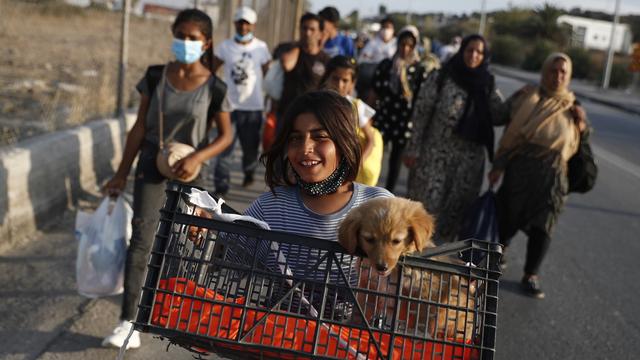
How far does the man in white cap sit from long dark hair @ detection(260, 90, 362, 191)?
540 cm

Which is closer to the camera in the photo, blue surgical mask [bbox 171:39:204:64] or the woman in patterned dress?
blue surgical mask [bbox 171:39:204:64]

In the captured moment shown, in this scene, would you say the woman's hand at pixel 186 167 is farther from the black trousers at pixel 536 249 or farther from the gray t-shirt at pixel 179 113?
the black trousers at pixel 536 249

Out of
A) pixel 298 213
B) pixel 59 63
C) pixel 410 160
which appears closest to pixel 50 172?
pixel 410 160

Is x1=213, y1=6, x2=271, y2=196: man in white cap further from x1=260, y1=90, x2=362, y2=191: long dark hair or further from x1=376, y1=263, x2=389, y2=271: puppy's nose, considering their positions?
x1=376, y1=263, x2=389, y2=271: puppy's nose

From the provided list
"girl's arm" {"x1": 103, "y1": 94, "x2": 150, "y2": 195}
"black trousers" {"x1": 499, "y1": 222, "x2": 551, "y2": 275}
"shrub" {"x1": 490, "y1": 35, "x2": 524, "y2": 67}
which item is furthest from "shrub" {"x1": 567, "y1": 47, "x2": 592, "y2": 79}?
"girl's arm" {"x1": 103, "y1": 94, "x2": 150, "y2": 195}

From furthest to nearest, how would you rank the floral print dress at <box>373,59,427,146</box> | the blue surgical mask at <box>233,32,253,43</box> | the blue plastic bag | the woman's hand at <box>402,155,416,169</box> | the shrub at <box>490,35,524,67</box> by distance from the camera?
the shrub at <box>490,35,524,67</box> < the blue surgical mask at <box>233,32,253,43</box> < the floral print dress at <box>373,59,427,146</box> < the woman's hand at <box>402,155,416,169</box> < the blue plastic bag

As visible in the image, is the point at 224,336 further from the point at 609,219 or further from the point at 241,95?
the point at 609,219

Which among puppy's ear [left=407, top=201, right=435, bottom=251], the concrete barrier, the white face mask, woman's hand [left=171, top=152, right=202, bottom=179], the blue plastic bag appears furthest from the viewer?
the white face mask

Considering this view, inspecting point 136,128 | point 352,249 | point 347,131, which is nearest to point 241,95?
point 136,128

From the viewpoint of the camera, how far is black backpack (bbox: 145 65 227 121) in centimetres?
436

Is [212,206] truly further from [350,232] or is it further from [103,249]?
[103,249]

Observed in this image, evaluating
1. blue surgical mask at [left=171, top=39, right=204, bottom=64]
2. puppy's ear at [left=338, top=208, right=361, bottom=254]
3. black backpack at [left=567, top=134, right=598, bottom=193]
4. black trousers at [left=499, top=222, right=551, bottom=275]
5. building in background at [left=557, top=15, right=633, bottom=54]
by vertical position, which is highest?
building in background at [left=557, top=15, right=633, bottom=54]

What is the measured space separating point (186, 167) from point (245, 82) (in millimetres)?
4266

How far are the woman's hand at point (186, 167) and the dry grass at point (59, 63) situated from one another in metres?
3.11
